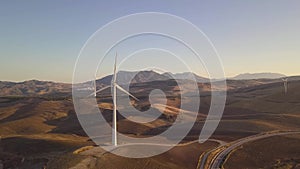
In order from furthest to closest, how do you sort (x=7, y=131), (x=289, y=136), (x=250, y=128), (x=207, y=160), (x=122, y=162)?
1. (x=7, y=131)
2. (x=250, y=128)
3. (x=289, y=136)
4. (x=207, y=160)
5. (x=122, y=162)

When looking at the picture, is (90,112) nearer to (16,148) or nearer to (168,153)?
(16,148)

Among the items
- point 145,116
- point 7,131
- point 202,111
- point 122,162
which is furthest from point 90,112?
point 122,162

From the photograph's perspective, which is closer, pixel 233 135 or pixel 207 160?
pixel 207 160

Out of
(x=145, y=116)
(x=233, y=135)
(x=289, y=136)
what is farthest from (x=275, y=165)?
(x=145, y=116)

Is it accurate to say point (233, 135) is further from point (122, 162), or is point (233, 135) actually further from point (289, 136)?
point (122, 162)

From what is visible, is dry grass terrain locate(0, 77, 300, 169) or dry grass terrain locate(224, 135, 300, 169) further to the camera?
dry grass terrain locate(224, 135, 300, 169)

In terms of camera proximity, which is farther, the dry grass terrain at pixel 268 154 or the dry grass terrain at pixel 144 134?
the dry grass terrain at pixel 268 154

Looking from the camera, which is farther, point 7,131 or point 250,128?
point 7,131

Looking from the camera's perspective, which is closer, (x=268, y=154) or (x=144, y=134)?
(x=268, y=154)

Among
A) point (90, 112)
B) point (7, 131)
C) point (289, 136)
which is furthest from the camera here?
point (90, 112)
